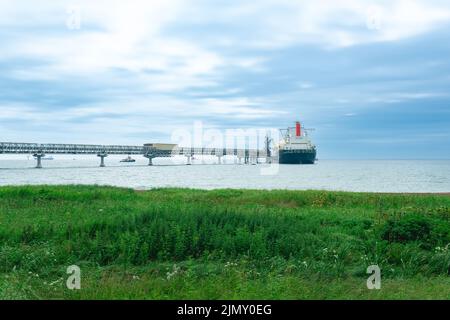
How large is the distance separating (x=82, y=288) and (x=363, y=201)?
20453 millimetres

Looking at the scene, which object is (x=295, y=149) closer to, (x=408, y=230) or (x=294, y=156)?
(x=294, y=156)

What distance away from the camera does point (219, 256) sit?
1073 cm

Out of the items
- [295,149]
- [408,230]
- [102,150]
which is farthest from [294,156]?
[408,230]

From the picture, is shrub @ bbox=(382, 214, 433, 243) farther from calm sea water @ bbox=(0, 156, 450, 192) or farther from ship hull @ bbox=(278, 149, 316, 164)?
ship hull @ bbox=(278, 149, 316, 164)

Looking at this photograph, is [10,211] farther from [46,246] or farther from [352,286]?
[352,286]

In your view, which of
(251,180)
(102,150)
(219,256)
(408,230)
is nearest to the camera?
(219,256)

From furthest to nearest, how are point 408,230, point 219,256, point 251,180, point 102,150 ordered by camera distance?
1. point 102,150
2. point 251,180
3. point 408,230
4. point 219,256

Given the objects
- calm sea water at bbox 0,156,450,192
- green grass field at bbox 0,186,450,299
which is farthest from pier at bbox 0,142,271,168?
green grass field at bbox 0,186,450,299

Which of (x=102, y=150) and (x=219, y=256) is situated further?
(x=102, y=150)

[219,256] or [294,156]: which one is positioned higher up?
[294,156]

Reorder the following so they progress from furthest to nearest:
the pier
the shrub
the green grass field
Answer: the pier, the shrub, the green grass field

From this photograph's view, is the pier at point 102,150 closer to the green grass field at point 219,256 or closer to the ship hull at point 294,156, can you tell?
the ship hull at point 294,156

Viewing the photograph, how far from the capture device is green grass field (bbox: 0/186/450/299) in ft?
24.6
